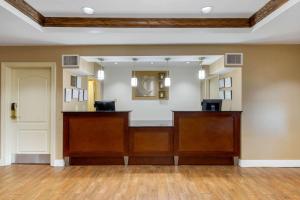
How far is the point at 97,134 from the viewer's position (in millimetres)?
5480

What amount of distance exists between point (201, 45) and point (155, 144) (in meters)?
2.28

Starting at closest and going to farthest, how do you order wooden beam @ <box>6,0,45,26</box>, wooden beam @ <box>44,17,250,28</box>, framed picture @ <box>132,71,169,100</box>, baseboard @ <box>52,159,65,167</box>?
wooden beam @ <box>6,0,45,26</box> < wooden beam @ <box>44,17,250,28</box> < baseboard @ <box>52,159,65,167</box> < framed picture @ <box>132,71,169,100</box>

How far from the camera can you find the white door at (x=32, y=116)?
5629 mm

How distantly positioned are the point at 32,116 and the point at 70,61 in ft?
4.76

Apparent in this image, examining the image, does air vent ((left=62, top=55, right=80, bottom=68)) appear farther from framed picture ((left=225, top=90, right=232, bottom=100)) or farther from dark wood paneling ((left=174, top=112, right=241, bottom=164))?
framed picture ((left=225, top=90, right=232, bottom=100))

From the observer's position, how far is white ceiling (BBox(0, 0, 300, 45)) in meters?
3.84

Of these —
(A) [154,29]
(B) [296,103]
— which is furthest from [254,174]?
(A) [154,29]

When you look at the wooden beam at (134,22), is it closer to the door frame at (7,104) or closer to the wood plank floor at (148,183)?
the door frame at (7,104)

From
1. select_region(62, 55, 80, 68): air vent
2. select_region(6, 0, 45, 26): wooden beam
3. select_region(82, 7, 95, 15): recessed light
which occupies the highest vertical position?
select_region(82, 7, 95, 15): recessed light

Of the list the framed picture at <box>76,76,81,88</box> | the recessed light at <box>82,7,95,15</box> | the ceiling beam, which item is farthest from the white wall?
the recessed light at <box>82,7,95,15</box>

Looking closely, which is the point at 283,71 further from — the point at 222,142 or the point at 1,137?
the point at 1,137

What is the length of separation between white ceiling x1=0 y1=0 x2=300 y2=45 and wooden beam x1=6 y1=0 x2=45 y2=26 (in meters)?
0.07

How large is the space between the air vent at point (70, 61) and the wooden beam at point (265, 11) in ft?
11.2

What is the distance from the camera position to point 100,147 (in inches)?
216
